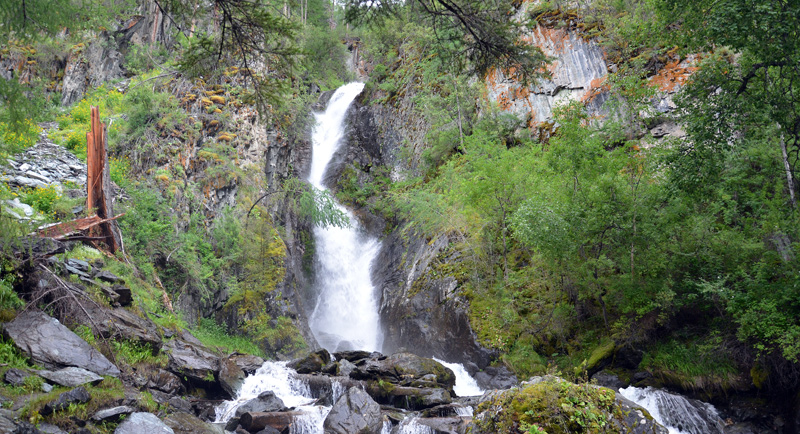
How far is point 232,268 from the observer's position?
15500 millimetres

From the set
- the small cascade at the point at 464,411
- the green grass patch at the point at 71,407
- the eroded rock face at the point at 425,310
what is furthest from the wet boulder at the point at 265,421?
the eroded rock face at the point at 425,310

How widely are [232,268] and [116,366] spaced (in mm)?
8533

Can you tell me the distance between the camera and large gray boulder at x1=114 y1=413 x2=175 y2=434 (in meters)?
5.68

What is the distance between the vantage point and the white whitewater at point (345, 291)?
17.7 m

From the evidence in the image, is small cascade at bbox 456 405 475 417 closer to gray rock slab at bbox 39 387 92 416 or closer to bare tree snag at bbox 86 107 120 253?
gray rock slab at bbox 39 387 92 416

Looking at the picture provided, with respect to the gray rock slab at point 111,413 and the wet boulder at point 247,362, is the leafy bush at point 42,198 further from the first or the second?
the gray rock slab at point 111,413


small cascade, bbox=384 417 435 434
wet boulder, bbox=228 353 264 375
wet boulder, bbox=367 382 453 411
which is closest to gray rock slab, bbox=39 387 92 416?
small cascade, bbox=384 417 435 434

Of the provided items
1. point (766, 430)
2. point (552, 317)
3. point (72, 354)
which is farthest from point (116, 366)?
point (766, 430)

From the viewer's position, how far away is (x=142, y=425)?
19.2ft

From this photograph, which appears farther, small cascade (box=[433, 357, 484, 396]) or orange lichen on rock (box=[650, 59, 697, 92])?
orange lichen on rock (box=[650, 59, 697, 92])

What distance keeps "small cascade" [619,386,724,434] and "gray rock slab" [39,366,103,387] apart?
30.8ft

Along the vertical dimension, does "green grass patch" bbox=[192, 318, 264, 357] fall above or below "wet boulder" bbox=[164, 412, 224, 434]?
below

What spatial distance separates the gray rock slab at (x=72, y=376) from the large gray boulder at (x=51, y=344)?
25 cm

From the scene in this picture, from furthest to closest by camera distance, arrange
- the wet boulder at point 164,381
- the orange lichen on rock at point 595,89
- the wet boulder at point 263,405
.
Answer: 1. the orange lichen on rock at point 595,89
2. the wet boulder at point 263,405
3. the wet boulder at point 164,381
